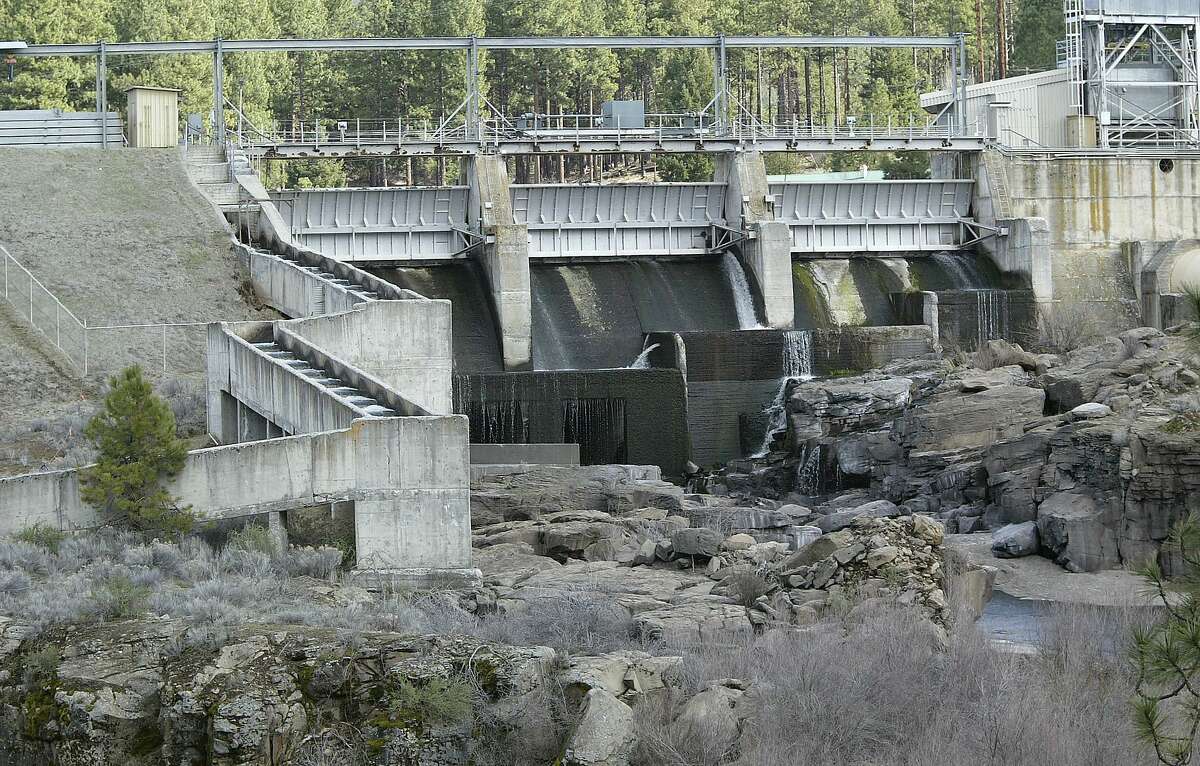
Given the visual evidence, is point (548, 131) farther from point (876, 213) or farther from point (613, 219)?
point (876, 213)

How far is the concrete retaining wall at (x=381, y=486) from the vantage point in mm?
18219

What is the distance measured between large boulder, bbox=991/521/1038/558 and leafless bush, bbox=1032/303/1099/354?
50.0 ft

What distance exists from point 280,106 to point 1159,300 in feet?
130

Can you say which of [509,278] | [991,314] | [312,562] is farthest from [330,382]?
[991,314]

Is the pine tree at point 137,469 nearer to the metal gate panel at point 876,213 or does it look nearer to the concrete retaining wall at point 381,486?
the concrete retaining wall at point 381,486

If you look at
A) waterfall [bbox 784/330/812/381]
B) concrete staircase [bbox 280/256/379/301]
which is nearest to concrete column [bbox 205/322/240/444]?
concrete staircase [bbox 280/256/379/301]

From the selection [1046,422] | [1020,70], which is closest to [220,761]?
[1046,422]

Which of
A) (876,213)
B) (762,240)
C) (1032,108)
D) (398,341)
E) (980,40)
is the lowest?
(398,341)

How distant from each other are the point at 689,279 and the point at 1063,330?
9104 mm

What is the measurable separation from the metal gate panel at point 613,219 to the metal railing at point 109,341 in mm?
14095

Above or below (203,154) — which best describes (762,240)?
below

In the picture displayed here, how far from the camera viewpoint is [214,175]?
125ft

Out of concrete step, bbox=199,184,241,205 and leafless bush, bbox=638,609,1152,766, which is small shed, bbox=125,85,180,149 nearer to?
concrete step, bbox=199,184,241,205

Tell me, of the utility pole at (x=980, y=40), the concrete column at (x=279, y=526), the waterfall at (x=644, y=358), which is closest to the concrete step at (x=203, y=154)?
the waterfall at (x=644, y=358)
